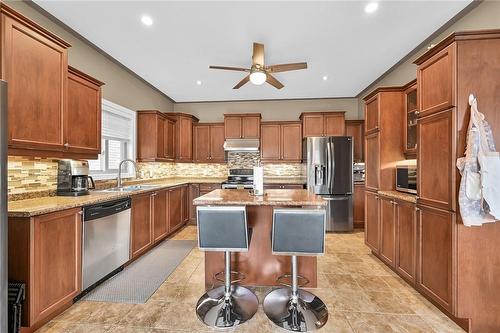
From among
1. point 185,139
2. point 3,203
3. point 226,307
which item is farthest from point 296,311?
point 185,139

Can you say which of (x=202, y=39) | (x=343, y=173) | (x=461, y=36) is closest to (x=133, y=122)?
(x=202, y=39)

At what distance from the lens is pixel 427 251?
2174 millimetres

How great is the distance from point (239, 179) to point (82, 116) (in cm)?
336

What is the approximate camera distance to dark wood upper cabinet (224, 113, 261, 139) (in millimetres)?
5375

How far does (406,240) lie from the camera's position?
2.55 m

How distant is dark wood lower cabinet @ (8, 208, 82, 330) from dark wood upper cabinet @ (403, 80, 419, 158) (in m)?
3.75

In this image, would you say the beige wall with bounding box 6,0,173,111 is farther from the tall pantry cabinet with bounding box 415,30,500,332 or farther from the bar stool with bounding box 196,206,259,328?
the tall pantry cabinet with bounding box 415,30,500,332

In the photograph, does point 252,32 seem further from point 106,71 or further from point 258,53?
point 106,71

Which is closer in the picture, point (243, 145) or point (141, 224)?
point (141, 224)

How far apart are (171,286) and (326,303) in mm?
1610

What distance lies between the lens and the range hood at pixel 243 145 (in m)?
5.27

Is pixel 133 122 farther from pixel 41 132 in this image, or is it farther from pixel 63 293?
pixel 63 293

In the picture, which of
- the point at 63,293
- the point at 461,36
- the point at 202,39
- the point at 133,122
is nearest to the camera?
the point at 461,36

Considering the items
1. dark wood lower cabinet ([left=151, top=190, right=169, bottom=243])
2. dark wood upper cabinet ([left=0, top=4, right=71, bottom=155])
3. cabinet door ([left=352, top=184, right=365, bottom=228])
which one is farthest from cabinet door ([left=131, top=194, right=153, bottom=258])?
cabinet door ([left=352, top=184, right=365, bottom=228])
